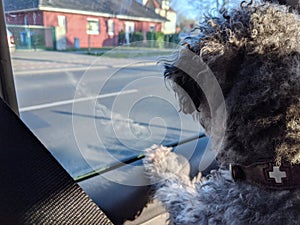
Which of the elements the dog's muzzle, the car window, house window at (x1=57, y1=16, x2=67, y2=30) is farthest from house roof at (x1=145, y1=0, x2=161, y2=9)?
the dog's muzzle

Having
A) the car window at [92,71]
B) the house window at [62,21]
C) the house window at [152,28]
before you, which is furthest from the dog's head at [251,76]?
the house window at [62,21]

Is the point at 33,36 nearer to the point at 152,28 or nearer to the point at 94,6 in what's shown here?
the point at 94,6

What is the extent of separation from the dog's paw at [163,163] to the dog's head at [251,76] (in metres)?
0.58

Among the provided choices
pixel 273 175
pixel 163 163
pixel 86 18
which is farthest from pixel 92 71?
pixel 273 175

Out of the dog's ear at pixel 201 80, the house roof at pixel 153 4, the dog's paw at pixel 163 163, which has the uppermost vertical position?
the house roof at pixel 153 4

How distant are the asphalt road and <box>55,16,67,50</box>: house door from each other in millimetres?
46

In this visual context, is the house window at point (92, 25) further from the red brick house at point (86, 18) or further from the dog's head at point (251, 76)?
the dog's head at point (251, 76)

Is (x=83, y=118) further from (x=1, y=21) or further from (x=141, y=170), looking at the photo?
(x=1, y=21)

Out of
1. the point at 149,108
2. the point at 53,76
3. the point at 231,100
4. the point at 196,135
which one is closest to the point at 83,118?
the point at 53,76

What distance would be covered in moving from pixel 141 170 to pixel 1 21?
0.94 m

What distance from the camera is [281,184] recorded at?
1.01m

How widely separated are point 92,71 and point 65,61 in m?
0.14

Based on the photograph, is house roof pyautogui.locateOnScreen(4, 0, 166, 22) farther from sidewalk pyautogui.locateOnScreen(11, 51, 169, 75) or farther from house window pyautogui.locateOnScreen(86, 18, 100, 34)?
sidewalk pyautogui.locateOnScreen(11, 51, 169, 75)

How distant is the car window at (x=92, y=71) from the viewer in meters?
1.36
